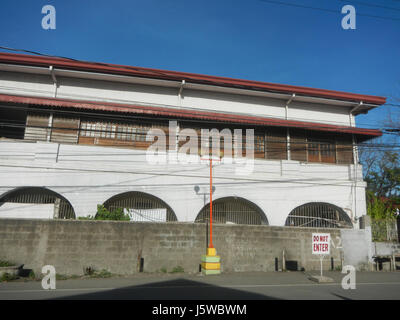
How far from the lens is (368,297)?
7.52m

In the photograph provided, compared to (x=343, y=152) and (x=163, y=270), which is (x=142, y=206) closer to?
(x=163, y=270)

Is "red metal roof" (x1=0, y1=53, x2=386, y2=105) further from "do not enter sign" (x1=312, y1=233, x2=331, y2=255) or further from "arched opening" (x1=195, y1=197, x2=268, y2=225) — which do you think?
"do not enter sign" (x1=312, y1=233, x2=331, y2=255)

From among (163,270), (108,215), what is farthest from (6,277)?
(163,270)

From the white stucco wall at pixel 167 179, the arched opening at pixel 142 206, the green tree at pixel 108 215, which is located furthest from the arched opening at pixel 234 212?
the green tree at pixel 108 215

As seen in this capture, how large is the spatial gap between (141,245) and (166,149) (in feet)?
14.5

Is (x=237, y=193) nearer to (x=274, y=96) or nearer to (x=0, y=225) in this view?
(x=274, y=96)

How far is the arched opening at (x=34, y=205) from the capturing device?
12.2 meters

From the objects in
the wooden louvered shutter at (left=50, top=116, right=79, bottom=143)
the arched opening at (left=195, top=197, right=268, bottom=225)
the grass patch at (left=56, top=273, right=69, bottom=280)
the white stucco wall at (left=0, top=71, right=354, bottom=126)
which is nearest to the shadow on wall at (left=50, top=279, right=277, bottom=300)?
the grass patch at (left=56, top=273, right=69, bottom=280)

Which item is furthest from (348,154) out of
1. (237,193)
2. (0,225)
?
(0,225)

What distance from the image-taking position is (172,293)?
7.88 meters

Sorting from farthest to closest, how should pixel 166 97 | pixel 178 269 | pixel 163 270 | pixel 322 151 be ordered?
1. pixel 322 151
2. pixel 166 97
3. pixel 178 269
4. pixel 163 270

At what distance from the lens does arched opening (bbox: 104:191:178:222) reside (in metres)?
13.2

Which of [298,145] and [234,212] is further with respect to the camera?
[298,145]

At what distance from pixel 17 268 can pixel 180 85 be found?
396 inches
